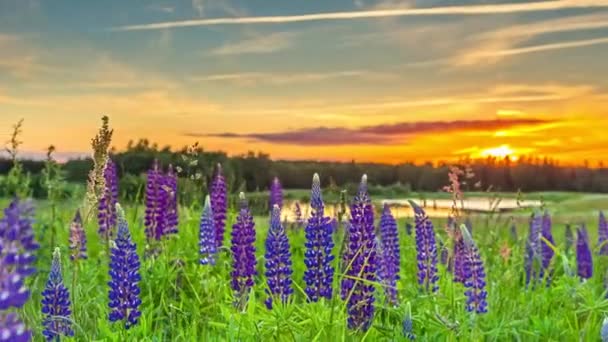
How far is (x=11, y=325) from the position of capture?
9.26ft

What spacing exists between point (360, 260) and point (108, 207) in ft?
16.3

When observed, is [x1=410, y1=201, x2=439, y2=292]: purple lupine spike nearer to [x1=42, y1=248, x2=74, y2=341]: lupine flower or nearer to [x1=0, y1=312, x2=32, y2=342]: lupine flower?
[x1=42, y1=248, x2=74, y2=341]: lupine flower

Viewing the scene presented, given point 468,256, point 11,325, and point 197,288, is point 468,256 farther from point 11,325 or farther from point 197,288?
point 11,325

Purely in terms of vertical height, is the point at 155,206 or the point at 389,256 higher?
the point at 155,206

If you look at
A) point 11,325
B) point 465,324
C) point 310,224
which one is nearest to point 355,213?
point 310,224

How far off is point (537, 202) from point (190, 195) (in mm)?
5102

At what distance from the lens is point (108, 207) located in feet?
30.7

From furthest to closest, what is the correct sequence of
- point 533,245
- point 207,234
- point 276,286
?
point 533,245, point 207,234, point 276,286

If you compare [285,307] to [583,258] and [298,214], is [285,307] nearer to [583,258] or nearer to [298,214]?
[583,258]

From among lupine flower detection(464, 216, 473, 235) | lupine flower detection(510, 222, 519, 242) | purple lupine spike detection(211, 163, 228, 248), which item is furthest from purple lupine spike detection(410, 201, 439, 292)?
lupine flower detection(510, 222, 519, 242)

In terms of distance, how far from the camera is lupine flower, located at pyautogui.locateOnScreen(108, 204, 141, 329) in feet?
18.0

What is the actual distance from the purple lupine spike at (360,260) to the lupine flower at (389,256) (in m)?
1.09

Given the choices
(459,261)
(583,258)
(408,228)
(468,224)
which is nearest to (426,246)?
(459,261)

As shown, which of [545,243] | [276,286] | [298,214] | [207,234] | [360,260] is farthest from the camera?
[298,214]
